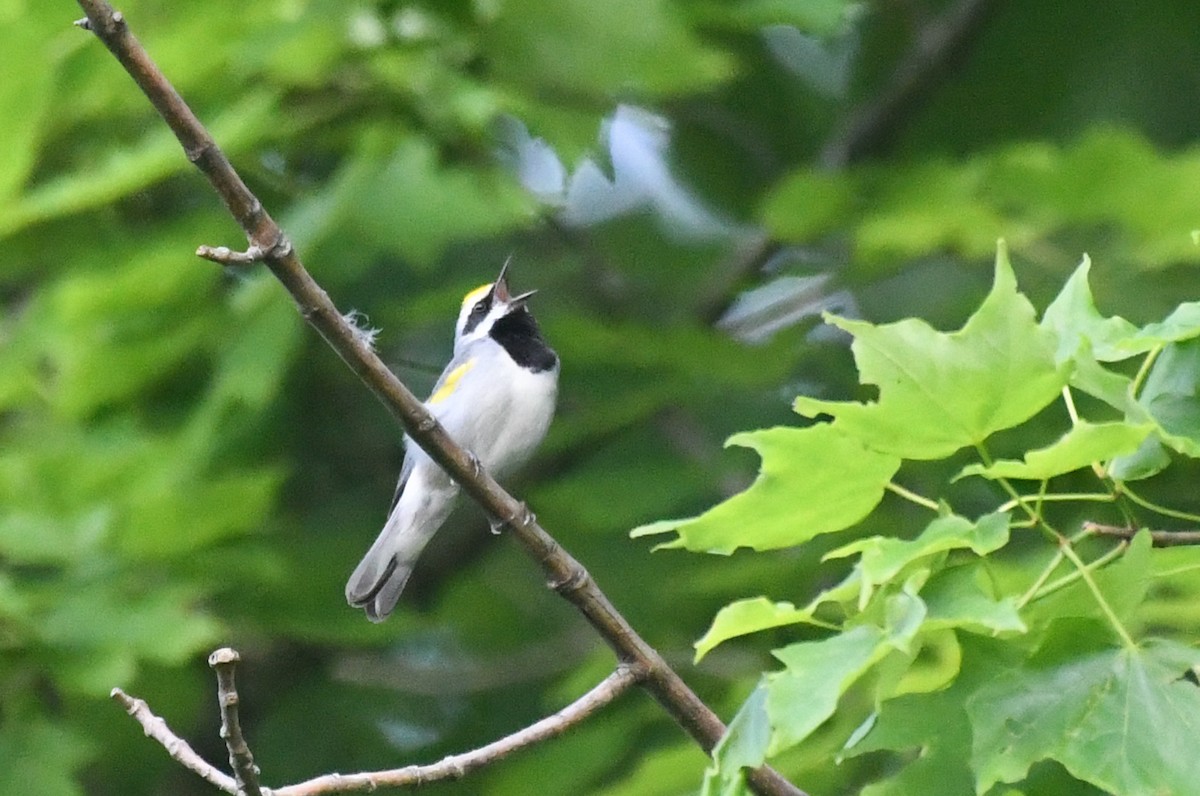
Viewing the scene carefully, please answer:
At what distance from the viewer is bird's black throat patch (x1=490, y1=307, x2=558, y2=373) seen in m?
4.38

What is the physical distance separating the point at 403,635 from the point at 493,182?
138 centimetres

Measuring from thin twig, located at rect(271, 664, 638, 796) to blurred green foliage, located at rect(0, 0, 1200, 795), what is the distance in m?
0.78

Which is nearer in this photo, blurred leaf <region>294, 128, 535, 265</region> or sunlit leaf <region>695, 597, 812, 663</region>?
sunlit leaf <region>695, 597, 812, 663</region>

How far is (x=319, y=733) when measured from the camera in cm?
505

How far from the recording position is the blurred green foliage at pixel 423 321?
3643 mm

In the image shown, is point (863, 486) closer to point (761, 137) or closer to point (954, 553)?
point (954, 553)

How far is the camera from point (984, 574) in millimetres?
1821

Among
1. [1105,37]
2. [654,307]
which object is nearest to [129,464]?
[654,307]

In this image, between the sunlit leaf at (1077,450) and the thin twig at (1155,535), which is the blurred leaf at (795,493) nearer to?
the sunlit leaf at (1077,450)

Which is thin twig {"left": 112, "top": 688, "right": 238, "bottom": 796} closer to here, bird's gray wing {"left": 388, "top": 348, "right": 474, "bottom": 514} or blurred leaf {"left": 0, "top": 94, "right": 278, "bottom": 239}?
blurred leaf {"left": 0, "top": 94, "right": 278, "bottom": 239}

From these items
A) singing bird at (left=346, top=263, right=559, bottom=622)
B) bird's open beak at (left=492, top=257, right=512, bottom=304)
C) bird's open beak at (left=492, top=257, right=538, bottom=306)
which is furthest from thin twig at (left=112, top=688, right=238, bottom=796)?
bird's open beak at (left=492, top=257, right=512, bottom=304)

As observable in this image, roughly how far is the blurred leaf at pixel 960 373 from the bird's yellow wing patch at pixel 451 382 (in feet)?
9.06

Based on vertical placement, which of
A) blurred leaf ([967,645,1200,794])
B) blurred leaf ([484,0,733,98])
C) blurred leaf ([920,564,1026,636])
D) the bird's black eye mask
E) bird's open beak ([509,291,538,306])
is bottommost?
blurred leaf ([967,645,1200,794])

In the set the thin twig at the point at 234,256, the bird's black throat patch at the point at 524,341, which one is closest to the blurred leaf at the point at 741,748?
the thin twig at the point at 234,256
